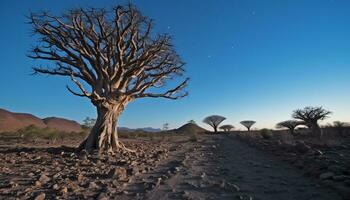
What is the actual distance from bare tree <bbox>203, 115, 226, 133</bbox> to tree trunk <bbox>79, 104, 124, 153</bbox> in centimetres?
6177

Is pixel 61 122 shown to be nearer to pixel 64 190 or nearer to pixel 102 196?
pixel 64 190

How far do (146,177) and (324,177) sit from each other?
346cm

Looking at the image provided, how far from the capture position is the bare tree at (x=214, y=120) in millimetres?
70994

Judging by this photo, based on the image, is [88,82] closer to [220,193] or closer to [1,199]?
[1,199]

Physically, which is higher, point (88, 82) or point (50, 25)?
point (50, 25)

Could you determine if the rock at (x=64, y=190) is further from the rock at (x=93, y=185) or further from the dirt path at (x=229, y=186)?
the dirt path at (x=229, y=186)

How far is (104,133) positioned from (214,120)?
63746mm

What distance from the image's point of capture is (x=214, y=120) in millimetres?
72062

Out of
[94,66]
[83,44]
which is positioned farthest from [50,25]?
[94,66]

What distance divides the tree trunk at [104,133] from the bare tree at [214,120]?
61774 millimetres

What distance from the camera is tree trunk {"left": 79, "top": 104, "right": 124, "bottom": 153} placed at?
10.1 meters

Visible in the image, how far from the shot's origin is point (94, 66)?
36.0ft

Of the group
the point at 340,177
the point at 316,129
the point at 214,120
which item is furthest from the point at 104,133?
the point at 214,120

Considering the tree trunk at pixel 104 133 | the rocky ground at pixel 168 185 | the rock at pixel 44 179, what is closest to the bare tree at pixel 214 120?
the tree trunk at pixel 104 133
